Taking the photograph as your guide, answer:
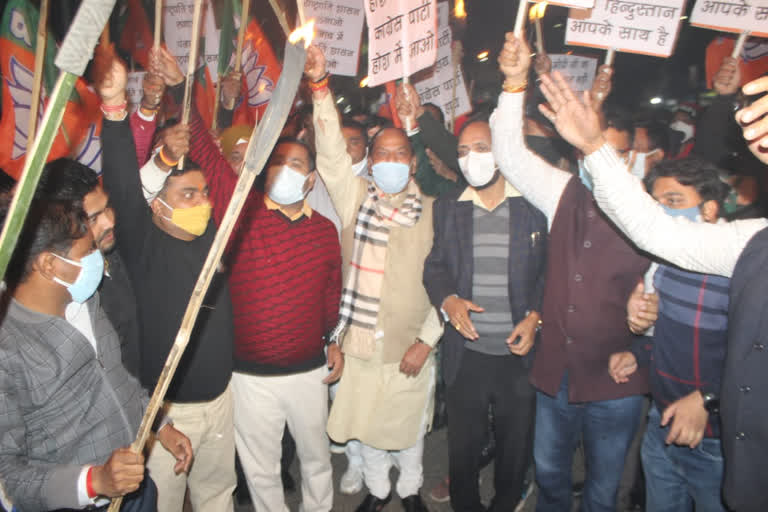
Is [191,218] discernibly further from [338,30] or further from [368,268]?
[338,30]

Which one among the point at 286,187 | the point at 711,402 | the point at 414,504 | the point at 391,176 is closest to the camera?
the point at 711,402

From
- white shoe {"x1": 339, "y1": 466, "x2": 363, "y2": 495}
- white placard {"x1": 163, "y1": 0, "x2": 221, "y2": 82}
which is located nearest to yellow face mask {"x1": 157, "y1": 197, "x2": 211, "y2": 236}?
white shoe {"x1": 339, "y1": 466, "x2": 363, "y2": 495}

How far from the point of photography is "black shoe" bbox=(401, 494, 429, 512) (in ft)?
11.0

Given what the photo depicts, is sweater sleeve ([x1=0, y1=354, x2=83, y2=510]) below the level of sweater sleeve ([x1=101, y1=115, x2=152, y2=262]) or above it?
below

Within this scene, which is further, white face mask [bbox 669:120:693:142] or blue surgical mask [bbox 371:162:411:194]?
white face mask [bbox 669:120:693:142]

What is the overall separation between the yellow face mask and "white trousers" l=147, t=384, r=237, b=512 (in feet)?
2.97

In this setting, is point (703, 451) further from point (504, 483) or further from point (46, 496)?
point (46, 496)

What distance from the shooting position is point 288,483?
3641mm

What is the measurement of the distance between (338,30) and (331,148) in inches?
89.5

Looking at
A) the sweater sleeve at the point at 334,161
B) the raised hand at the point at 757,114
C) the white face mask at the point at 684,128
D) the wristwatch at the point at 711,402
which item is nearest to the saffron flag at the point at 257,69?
the sweater sleeve at the point at 334,161

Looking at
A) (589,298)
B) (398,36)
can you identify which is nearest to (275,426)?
(589,298)

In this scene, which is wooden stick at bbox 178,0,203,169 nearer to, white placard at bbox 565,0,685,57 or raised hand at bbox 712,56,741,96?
white placard at bbox 565,0,685,57

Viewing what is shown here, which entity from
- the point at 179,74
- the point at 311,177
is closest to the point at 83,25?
the point at 179,74

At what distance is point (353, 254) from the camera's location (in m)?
3.22
